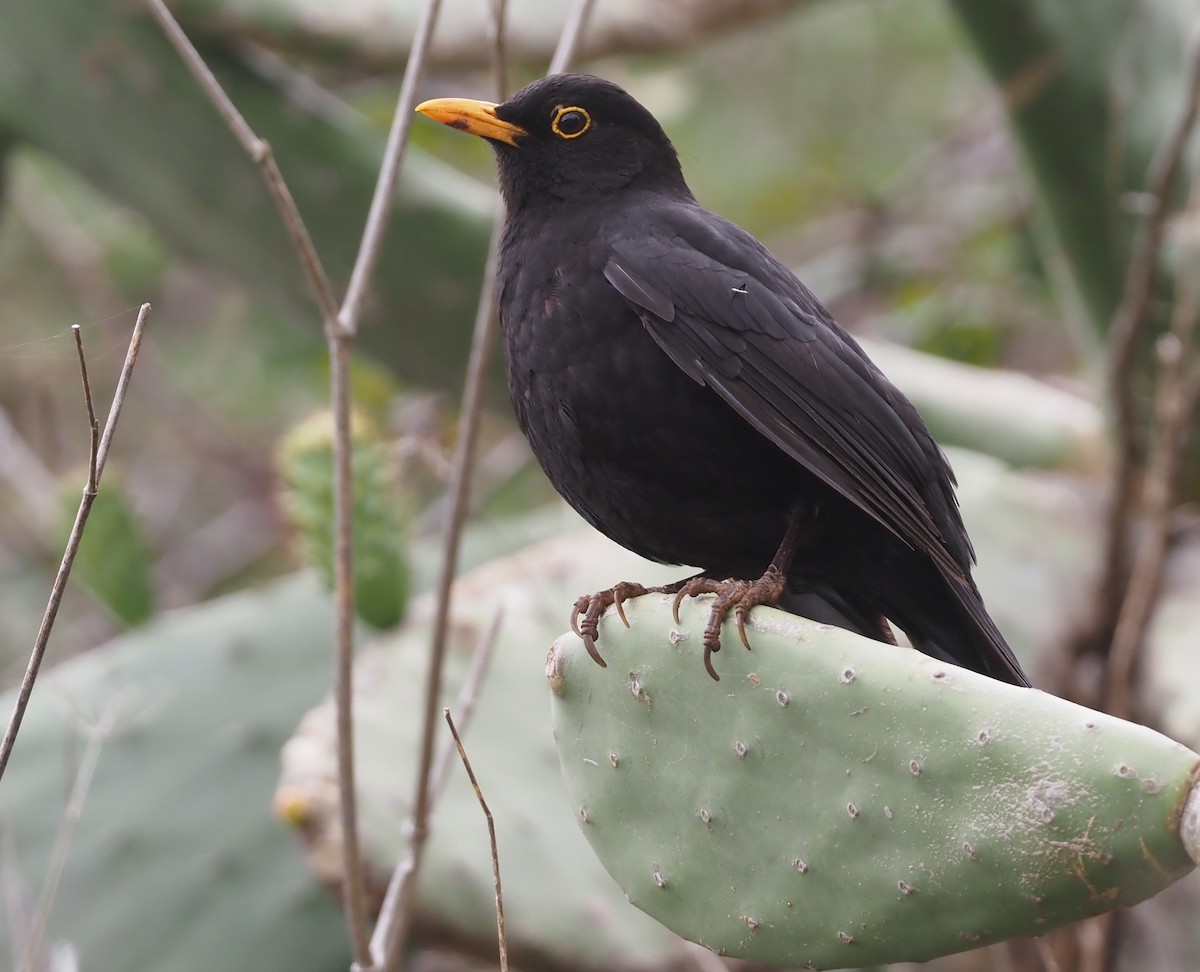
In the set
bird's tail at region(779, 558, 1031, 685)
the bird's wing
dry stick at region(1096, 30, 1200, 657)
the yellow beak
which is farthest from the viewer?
dry stick at region(1096, 30, 1200, 657)

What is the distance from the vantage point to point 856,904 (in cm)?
167

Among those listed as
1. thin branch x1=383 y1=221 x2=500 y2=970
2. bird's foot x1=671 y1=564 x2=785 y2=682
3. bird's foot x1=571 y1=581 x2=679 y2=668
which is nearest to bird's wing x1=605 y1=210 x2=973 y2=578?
bird's foot x1=671 y1=564 x2=785 y2=682

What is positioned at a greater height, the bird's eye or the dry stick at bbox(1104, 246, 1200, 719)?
the bird's eye

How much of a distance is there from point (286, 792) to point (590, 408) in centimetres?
105

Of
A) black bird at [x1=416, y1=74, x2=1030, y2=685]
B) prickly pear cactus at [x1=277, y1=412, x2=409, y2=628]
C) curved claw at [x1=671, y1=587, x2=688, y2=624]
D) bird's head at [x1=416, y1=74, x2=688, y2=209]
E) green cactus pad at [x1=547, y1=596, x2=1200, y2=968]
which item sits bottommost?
green cactus pad at [x1=547, y1=596, x2=1200, y2=968]

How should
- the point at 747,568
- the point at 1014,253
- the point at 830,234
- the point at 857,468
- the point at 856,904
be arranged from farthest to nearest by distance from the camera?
the point at 830,234
the point at 1014,253
the point at 747,568
the point at 857,468
the point at 856,904

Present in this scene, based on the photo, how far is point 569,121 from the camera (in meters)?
2.72

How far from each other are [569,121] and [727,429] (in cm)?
76

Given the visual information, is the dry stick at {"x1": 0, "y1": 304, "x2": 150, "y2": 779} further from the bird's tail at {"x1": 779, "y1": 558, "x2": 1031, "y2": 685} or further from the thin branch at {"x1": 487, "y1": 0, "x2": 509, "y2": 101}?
the thin branch at {"x1": 487, "y1": 0, "x2": 509, "y2": 101}

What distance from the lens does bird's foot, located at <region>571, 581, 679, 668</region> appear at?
1.94 metres

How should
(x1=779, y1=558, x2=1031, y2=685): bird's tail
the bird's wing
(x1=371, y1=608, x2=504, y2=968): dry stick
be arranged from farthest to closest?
(x1=371, y1=608, x2=504, y2=968): dry stick, (x1=779, y1=558, x2=1031, y2=685): bird's tail, the bird's wing

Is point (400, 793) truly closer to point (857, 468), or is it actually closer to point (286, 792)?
point (286, 792)

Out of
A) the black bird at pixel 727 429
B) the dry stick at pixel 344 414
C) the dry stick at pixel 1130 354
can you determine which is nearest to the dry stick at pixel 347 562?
the dry stick at pixel 344 414

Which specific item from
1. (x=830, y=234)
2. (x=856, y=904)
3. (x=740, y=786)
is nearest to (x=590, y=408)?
(x=740, y=786)
